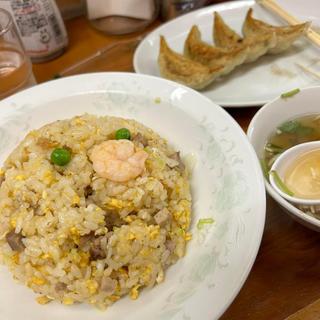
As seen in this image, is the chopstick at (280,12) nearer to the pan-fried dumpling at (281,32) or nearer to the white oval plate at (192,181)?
the pan-fried dumpling at (281,32)

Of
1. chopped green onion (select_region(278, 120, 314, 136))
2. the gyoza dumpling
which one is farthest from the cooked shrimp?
the gyoza dumpling

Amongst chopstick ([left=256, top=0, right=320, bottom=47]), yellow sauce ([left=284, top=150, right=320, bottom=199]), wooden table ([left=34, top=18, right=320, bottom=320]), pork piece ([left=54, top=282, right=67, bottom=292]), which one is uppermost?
chopstick ([left=256, top=0, right=320, bottom=47])

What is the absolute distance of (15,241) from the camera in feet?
4.57

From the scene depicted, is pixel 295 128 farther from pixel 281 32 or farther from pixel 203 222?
pixel 281 32

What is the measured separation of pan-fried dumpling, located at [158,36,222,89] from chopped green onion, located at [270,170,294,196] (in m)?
0.74

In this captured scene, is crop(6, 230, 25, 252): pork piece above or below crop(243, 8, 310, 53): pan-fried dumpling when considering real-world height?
below

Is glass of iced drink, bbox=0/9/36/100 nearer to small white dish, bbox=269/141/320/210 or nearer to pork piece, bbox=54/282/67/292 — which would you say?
pork piece, bbox=54/282/67/292

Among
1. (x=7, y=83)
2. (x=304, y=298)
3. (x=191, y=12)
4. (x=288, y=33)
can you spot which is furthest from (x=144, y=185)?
(x=191, y=12)

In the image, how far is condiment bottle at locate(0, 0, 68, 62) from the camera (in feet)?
7.93

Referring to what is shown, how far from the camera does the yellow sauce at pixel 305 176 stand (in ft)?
4.99

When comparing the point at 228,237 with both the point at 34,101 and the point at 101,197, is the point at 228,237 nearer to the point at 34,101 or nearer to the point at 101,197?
the point at 101,197

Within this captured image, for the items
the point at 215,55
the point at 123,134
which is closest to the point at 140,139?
the point at 123,134

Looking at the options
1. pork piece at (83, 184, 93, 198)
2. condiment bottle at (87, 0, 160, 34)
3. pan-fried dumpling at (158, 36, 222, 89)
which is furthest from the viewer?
condiment bottle at (87, 0, 160, 34)

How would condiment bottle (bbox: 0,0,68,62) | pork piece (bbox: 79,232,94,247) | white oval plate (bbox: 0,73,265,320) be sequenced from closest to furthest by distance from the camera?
white oval plate (bbox: 0,73,265,320) < pork piece (bbox: 79,232,94,247) < condiment bottle (bbox: 0,0,68,62)
